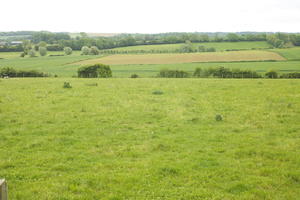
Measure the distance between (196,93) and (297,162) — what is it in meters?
15.2

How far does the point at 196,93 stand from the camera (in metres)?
24.5

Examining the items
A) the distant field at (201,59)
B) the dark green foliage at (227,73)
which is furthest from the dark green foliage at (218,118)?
the distant field at (201,59)

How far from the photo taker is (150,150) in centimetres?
1084

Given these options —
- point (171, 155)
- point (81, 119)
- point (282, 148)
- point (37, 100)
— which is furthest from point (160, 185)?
point (37, 100)

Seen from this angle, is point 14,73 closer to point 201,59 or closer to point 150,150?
point 150,150

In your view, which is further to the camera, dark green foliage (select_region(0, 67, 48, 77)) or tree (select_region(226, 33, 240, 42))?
tree (select_region(226, 33, 240, 42))

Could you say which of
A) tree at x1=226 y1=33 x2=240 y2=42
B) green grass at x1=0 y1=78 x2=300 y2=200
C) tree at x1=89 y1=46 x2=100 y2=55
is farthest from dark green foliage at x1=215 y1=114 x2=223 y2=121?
tree at x1=226 y1=33 x2=240 y2=42

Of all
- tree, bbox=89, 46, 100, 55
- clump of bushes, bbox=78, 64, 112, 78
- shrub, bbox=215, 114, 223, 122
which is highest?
tree, bbox=89, 46, 100, 55

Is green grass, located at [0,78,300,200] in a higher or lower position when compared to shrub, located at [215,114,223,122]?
lower

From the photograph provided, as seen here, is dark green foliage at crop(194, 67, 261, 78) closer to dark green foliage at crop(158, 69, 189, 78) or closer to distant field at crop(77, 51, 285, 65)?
dark green foliage at crop(158, 69, 189, 78)

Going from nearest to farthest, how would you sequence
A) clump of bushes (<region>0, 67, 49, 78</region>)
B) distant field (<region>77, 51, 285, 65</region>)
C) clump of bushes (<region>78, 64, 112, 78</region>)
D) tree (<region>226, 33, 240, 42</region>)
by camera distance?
clump of bushes (<region>78, 64, 112, 78</region>)
clump of bushes (<region>0, 67, 49, 78</region>)
distant field (<region>77, 51, 285, 65</region>)
tree (<region>226, 33, 240, 42</region>)

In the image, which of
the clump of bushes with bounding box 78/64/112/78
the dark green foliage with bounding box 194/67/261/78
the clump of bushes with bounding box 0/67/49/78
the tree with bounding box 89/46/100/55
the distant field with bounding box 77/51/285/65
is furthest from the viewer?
the tree with bounding box 89/46/100/55

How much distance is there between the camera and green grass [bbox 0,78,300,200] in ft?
25.8

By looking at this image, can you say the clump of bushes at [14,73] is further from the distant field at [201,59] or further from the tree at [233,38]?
the tree at [233,38]
